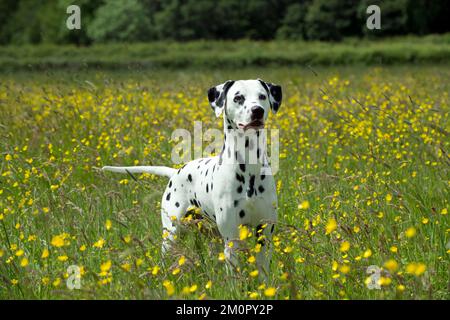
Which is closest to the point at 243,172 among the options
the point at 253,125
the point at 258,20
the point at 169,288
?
the point at 253,125

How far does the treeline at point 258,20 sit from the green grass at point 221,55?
1378cm

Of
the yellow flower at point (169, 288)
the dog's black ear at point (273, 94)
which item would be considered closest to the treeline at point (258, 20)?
the dog's black ear at point (273, 94)

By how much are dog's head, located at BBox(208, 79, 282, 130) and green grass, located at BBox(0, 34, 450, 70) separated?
18279 mm

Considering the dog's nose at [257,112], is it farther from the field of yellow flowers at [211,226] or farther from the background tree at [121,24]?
the background tree at [121,24]

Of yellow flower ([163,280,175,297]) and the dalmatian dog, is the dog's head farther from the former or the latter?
yellow flower ([163,280,175,297])

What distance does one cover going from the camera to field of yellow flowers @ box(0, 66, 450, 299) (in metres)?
3.10

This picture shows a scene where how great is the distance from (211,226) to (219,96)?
2.80 ft

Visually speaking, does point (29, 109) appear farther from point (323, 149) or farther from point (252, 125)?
point (252, 125)

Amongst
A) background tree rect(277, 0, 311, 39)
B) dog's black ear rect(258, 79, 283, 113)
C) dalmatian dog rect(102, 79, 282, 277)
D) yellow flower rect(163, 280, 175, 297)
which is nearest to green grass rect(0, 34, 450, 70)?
background tree rect(277, 0, 311, 39)

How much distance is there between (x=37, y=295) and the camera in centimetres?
336

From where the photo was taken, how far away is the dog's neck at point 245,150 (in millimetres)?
3789

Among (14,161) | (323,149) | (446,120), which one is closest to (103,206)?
(14,161)

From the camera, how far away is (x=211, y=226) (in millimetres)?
4023

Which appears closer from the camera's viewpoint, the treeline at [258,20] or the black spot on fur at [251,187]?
the black spot on fur at [251,187]
